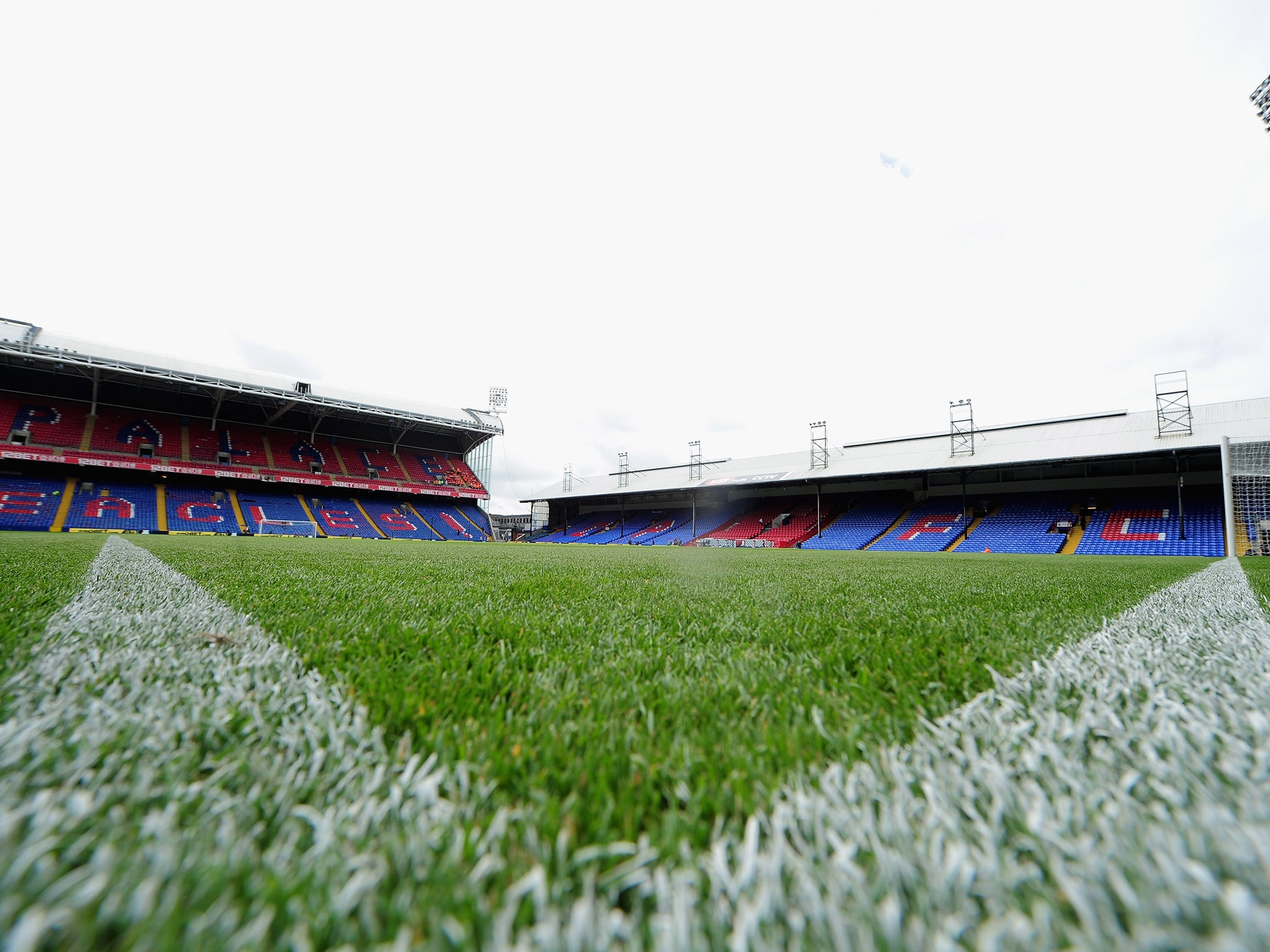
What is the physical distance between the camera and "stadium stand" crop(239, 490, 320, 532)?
19297 mm

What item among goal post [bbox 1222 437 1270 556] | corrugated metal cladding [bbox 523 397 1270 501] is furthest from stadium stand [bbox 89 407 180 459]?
goal post [bbox 1222 437 1270 556]

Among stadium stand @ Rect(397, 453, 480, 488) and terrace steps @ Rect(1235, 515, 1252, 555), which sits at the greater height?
stadium stand @ Rect(397, 453, 480, 488)

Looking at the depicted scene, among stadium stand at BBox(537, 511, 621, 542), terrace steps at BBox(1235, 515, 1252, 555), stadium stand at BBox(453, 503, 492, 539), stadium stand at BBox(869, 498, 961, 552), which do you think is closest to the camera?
terrace steps at BBox(1235, 515, 1252, 555)

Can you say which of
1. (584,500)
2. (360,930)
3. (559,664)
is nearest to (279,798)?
(360,930)

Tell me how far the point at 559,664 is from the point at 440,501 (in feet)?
88.8

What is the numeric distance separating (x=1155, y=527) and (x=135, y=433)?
3379 centimetres

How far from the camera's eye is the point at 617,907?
43 cm

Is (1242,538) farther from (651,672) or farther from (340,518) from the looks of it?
(340,518)

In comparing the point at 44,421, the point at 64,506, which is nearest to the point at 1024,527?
the point at 64,506

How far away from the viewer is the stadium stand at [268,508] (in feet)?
63.3

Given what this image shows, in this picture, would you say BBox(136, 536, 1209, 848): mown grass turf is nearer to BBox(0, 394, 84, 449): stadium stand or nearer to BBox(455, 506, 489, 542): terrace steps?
BBox(455, 506, 489, 542): terrace steps

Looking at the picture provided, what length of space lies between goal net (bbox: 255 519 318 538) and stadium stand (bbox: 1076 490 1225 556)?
962 inches

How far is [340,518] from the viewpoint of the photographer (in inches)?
836

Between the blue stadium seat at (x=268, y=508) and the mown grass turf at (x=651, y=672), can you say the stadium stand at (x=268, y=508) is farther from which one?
the mown grass turf at (x=651, y=672)
